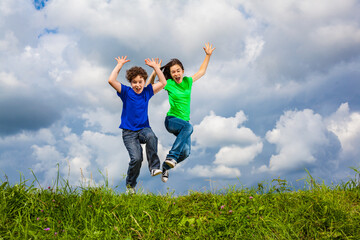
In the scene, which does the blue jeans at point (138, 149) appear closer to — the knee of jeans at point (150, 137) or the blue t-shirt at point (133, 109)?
the knee of jeans at point (150, 137)

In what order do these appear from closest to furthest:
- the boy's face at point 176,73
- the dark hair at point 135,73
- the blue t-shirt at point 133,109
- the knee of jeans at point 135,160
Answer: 1. the knee of jeans at point 135,160
2. the blue t-shirt at point 133,109
3. the dark hair at point 135,73
4. the boy's face at point 176,73

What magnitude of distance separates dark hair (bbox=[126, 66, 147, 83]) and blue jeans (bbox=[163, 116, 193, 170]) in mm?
1199

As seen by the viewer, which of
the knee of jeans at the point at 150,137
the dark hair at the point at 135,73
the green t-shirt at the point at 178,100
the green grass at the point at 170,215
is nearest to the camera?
the green grass at the point at 170,215

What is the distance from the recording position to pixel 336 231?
400 centimetres

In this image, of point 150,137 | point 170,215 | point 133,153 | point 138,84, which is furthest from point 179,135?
point 170,215

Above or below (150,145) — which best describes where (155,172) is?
below

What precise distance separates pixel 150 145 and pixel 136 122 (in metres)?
0.60

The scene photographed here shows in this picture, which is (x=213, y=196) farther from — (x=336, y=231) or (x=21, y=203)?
(x=21, y=203)

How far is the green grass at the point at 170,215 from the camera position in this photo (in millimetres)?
4133

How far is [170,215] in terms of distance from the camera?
4.77 metres

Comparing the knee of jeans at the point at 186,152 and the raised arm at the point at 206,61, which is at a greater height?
the raised arm at the point at 206,61

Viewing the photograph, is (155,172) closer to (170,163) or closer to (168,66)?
(170,163)

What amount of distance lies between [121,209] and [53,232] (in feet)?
3.14

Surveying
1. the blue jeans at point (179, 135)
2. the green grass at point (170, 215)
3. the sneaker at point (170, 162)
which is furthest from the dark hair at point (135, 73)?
the green grass at point (170, 215)
